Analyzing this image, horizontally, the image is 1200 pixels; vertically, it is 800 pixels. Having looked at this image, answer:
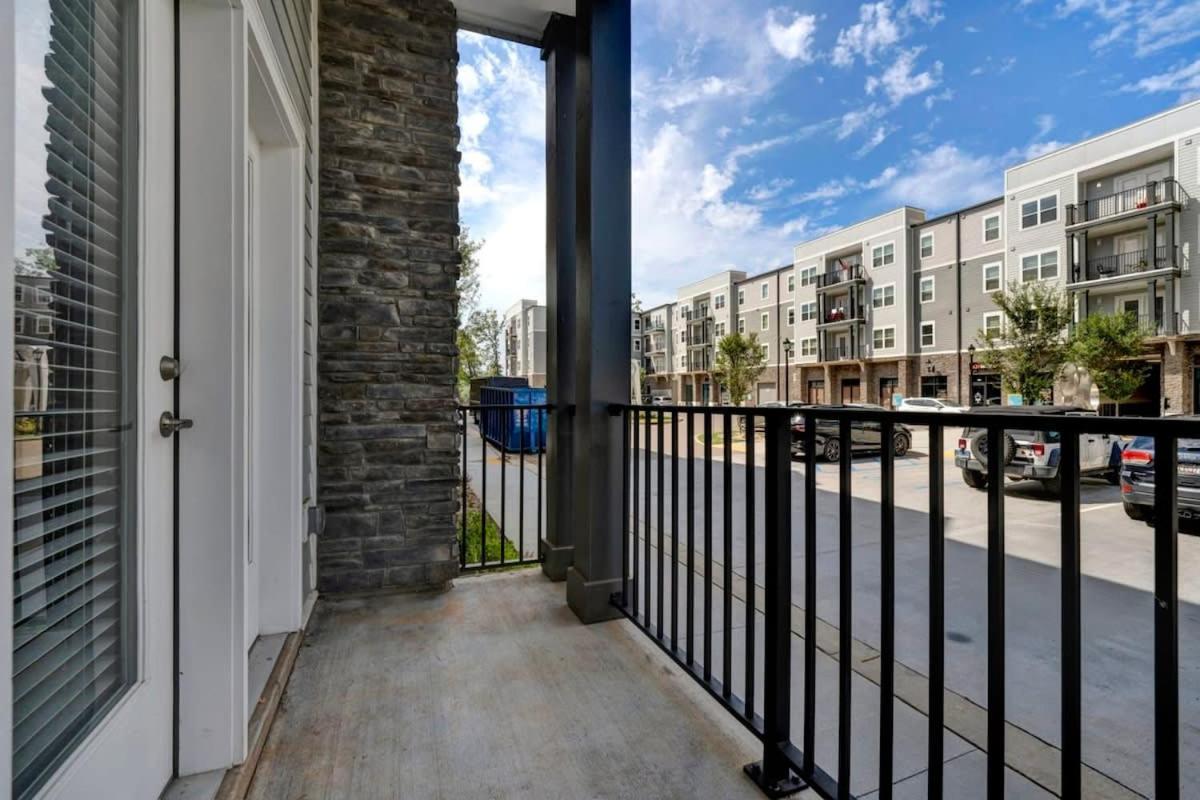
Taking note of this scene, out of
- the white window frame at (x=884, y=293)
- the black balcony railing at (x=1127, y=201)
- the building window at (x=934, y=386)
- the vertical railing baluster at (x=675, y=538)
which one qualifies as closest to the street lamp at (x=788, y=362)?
the white window frame at (x=884, y=293)

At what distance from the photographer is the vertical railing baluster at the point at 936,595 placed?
2.92 feet

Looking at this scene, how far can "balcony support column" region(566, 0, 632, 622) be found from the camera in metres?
2.15

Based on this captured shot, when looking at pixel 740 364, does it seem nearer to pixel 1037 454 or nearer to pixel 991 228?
pixel 991 228

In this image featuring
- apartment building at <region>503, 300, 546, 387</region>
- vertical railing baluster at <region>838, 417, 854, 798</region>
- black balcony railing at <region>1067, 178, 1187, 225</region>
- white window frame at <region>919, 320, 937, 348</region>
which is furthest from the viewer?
apartment building at <region>503, 300, 546, 387</region>

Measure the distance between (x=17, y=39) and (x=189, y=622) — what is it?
3.61 feet

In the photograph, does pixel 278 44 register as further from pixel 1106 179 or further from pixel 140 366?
pixel 1106 179

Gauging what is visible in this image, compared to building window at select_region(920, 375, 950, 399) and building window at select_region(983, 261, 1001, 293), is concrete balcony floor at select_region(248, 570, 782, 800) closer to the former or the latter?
building window at select_region(983, 261, 1001, 293)

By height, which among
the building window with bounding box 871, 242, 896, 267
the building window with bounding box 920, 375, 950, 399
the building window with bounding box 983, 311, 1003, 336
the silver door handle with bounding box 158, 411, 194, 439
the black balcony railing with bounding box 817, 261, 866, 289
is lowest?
the silver door handle with bounding box 158, 411, 194, 439

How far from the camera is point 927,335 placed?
19.1m

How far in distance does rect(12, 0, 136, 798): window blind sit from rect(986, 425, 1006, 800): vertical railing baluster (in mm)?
1376

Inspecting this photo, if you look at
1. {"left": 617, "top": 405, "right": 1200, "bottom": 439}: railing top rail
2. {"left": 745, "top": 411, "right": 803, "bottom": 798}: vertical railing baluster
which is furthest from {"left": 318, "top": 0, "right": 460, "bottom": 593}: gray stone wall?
{"left": 617, "top": 405, "right": 1200, "bottom": 439}: railing top rail

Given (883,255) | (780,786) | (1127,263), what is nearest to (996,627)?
(780,786)

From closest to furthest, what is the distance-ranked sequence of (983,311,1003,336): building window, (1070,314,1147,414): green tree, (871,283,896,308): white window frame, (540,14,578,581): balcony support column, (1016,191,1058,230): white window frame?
(540,14,578,581): balcony support column < (1070,314,1147,414): green tree < (1016,191,1058,230): white window frame < (983,311,1003,336): building window < (871,283,896,308): white window frame

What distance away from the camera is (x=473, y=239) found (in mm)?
8367
